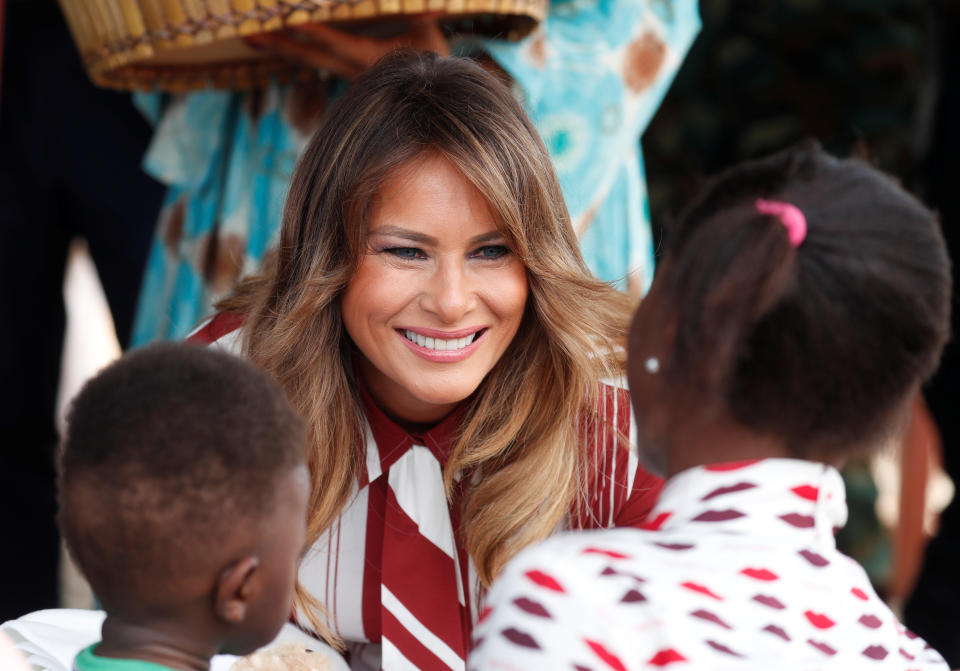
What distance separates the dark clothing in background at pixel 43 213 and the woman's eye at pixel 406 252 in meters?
0.98

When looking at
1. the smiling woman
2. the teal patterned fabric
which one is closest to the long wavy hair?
the smiling woman

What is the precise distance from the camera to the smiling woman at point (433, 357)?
65.5 inches

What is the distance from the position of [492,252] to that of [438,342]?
0.51ft

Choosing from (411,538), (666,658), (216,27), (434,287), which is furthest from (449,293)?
(666,658)

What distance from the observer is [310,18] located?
1738 millimetres

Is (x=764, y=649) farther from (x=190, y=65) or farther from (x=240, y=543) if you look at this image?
(x=190, y=65)

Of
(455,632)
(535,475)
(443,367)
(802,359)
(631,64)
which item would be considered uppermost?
(631,64)

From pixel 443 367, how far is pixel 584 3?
0.87 m

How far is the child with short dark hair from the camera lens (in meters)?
0.99

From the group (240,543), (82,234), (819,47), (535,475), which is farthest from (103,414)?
(819,47)

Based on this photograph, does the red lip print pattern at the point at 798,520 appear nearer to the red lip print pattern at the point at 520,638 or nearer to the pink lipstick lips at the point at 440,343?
the red lip print pattern at the point at 520,638

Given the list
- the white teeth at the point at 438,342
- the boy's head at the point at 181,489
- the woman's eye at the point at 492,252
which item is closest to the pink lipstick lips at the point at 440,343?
the white teeth at the point at 438,342

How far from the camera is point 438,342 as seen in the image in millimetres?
1700

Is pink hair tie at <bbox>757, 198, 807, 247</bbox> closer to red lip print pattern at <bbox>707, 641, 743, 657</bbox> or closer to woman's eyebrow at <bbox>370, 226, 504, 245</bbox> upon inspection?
red lip print pattern at <bbox>707, 641, 743, 657</bbox>
